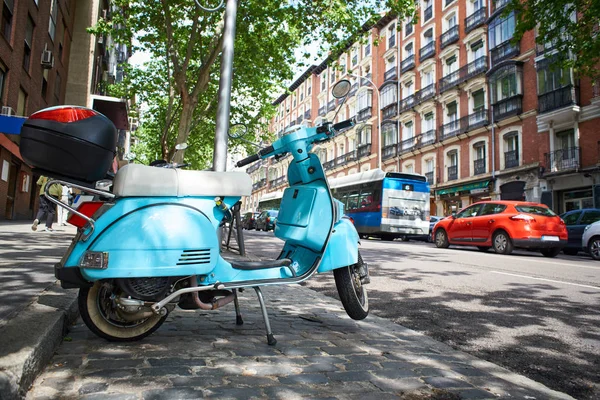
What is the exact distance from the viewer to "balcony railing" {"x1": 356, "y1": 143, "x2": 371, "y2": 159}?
4078 centimetres

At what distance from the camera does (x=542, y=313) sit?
15.3 ft

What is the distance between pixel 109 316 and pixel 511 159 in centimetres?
2690

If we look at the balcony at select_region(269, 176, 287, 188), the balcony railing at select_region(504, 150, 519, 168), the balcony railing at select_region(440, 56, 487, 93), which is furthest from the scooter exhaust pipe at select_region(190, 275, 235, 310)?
the balcony at select_region(269, 176, 287, 188)

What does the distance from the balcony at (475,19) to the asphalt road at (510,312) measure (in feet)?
79.9

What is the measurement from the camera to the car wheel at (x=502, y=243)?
490 inches

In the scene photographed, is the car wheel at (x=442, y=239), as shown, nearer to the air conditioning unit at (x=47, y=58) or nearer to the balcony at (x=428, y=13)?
the air conditioning unit at (x=47, y=58)

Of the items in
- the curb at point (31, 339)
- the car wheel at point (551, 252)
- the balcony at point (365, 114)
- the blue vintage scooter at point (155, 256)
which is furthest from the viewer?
the balcony at point (365, 114)

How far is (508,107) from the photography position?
2631 cm

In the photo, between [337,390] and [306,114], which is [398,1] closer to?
[337,390]

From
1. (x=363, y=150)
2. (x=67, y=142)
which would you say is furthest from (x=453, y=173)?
(x=67, y=142)

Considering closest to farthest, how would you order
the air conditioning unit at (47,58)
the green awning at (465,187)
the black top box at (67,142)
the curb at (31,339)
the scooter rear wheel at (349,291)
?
the curb at (31,339) → the black top box at (67,142) → the scooter rear wheel at (349,291) → the air conditioning unit at (47,58) → the green awning at (465,187)

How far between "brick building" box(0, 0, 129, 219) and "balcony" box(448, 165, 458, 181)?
21.1 metres

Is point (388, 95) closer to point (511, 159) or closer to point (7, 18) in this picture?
point (511, 159)

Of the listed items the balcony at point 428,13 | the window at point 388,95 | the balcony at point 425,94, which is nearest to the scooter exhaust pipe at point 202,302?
the balcony at point 425,94
